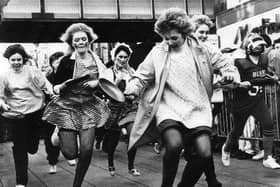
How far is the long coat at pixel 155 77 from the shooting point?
4797mm

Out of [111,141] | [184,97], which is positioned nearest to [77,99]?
[184,97]

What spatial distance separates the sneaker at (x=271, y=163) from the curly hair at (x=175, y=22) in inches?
123

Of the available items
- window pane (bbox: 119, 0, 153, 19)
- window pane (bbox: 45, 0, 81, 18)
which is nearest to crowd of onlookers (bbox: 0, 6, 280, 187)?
window pane (bbox: 45, 0, 81, 18)

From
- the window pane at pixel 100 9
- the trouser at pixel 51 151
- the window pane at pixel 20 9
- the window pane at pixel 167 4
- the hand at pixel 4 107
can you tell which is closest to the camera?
the hand at pixel 4 107

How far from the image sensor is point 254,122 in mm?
8992

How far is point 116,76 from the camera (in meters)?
7.77

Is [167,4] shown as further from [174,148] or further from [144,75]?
[174,148]

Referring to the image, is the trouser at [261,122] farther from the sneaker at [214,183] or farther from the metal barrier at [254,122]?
the sneaker at [214,183]

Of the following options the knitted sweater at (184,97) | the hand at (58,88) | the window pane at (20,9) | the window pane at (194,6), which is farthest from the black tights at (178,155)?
the window pane at (194,6)

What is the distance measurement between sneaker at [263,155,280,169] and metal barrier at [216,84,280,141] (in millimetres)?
894

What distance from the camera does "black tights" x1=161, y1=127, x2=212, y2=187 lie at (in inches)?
174

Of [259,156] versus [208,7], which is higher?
[208,7]

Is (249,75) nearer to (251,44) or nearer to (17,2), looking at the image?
(251,44)

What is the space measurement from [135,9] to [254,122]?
7486mm
